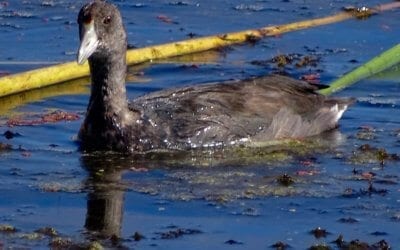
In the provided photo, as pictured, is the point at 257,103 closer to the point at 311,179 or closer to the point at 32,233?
the point at 311,179

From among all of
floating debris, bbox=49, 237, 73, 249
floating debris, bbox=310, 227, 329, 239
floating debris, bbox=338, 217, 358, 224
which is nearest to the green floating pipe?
floating debris, bbox=338, 217, 358, 224

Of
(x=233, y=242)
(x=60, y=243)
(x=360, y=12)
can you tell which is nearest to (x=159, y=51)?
(x=360, y=12)

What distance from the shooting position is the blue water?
9.38 metres

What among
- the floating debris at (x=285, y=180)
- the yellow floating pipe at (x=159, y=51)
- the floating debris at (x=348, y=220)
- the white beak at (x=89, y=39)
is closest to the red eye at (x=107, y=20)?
the white beak at (x=89, y=39)

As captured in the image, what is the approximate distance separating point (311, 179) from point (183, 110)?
1.62 metres

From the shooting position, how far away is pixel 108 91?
11.8m

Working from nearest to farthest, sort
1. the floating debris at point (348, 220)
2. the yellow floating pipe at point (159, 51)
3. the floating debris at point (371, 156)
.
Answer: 1. the floating debris at point (348, 220)
2. the floating debris at point (371, 156)
3. the yellow floating pipe at point (159, 51)

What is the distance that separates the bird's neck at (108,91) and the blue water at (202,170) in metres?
0.31

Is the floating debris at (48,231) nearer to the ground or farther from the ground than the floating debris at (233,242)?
nearer to the ground

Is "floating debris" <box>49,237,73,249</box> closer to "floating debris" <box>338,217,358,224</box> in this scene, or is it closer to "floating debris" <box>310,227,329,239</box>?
"floating debris" <box>310,227,329,239</box>

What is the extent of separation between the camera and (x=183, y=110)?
39.0 feet

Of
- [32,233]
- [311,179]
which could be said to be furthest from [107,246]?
[311,179]

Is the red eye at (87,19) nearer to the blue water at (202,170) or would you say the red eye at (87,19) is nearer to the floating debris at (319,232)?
the blue water at (202,170)

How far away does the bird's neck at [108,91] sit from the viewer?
38.6ft
